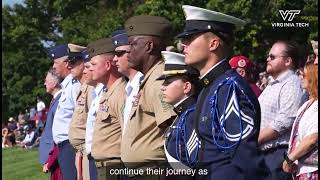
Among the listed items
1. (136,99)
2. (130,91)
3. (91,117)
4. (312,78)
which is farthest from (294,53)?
(91,117)

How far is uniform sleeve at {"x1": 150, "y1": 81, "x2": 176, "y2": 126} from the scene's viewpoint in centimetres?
546

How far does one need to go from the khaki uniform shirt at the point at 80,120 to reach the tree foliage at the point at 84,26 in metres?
1.10

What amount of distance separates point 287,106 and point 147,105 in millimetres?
1206

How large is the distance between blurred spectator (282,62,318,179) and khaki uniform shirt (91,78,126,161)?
165cm

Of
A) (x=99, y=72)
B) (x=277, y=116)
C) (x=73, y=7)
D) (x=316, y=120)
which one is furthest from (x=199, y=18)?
(x=73, y=7)

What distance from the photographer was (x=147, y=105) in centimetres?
566

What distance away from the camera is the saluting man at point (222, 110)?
4132 millimetres

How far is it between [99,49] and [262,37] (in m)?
10.9

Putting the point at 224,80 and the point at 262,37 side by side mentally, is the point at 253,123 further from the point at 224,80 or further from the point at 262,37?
the point at 262,37

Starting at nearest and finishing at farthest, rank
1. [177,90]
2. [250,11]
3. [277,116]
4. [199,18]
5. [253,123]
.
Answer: [253,123] → [199,18] → [177,90] → [277,116] → [250,11]

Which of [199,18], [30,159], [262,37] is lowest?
[30,159]

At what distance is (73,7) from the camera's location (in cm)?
3059

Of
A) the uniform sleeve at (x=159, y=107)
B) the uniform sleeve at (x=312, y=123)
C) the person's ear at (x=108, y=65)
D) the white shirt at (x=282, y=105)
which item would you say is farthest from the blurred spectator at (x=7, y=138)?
the uniform sleeve at (x=312, y=123)

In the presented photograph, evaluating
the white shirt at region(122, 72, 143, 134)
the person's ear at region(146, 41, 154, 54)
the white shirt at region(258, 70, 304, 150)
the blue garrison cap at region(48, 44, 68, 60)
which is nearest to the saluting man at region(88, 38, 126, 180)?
the white shirt at region(122, 72, 143, 134)
